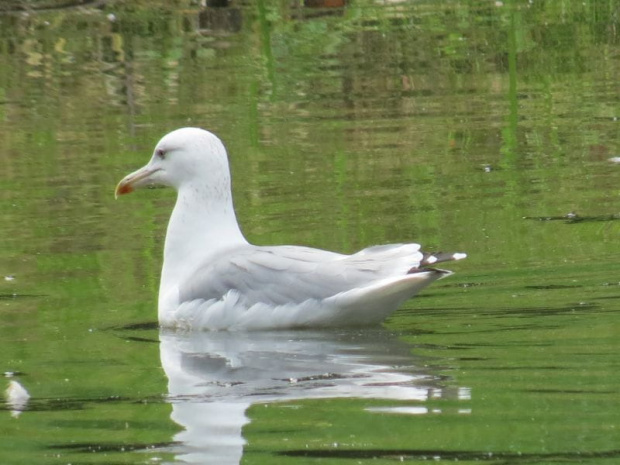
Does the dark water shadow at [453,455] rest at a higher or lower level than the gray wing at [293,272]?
lower

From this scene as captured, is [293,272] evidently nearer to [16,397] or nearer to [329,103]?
[16,397]

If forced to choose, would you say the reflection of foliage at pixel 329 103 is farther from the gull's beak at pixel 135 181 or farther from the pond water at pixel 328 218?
the gull's beak at pixel 135 181

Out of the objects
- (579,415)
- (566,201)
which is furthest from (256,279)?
(566,201)

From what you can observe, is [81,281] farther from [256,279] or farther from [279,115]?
[279,115]

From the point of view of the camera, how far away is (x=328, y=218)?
373 inches

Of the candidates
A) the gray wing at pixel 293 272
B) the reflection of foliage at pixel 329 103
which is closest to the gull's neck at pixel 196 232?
the gray wing at pixel 293 272

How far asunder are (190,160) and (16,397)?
202 centimetres

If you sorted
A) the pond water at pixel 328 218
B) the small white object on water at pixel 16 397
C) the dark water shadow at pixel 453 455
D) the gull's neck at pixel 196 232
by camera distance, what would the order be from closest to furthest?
the dark water shadow at pixel 453 455 < the pond water at pixel 328 218 < the small white object on water at pixel 16 397 < the gull's neck at pixel 196 232

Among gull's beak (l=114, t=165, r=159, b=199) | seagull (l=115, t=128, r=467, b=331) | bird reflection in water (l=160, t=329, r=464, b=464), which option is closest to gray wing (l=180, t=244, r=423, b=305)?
seagull (l=115, t=128, r=467, b=331)

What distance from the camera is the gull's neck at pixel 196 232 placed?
25.0 feet

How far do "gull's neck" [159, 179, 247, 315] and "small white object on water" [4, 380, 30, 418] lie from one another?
1367 mm

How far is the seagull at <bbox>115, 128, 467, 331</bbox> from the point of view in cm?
700

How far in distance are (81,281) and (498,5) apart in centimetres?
1020

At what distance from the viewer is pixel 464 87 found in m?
14.0
